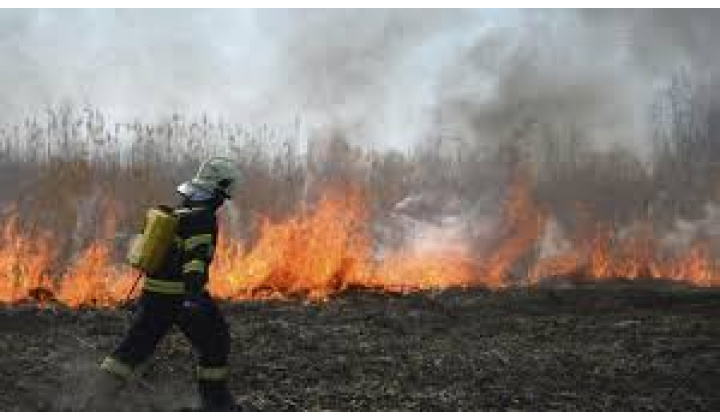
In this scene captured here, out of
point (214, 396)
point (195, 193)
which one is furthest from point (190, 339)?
point (195, 193)

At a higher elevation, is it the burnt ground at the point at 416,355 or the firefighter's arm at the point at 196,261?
the firefighter's arm at the point at 196,261

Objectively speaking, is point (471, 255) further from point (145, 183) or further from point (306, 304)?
point (306, 304)

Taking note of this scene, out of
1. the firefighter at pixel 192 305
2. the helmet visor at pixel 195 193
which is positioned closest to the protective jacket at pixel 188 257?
the firefighter at pixel 192 305

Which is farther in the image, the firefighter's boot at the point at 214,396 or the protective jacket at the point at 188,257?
the firefighter's boot at the point at 214,396

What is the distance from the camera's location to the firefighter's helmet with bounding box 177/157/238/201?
348 inches

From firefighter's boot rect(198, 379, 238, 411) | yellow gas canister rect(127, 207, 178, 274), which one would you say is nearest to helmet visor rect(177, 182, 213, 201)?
yellow gas canister rect(127, 207, 178, 274)

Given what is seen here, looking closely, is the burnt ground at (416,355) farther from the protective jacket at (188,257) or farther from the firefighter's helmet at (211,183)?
the firefighter's helmet at (211,183)

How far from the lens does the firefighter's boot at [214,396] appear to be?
8.62m

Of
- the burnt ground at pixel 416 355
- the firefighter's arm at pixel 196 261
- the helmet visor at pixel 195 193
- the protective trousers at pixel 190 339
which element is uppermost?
the helmet visor at pixel 195 193

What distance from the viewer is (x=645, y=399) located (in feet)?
33.3

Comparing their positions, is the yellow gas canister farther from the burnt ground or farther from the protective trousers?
the burnt ground

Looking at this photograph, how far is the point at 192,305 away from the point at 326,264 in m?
8.65

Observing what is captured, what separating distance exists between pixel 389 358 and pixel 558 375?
2.00 m

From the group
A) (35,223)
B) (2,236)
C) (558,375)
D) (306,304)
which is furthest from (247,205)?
(558,375)
